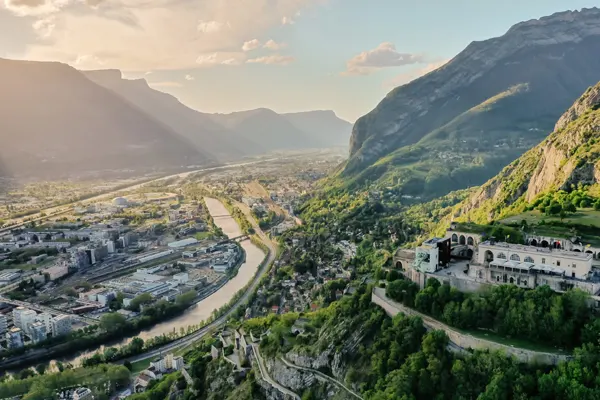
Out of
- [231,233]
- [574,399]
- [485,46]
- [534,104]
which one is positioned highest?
[485,46]

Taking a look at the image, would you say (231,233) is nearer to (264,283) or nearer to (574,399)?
(264,283)

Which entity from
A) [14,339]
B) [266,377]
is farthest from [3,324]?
[266,377]

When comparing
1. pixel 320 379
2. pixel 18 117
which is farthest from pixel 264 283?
pixel 18 117

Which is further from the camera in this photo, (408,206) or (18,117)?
(18,117)

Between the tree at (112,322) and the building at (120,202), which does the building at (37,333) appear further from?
the building at (120,202)

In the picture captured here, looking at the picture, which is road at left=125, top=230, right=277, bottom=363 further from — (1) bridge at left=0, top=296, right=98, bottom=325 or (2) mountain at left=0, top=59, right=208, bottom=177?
(2) mountain at left=0, top=59, right=208, bottom=177

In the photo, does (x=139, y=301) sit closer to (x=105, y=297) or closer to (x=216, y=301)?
(x=105, y=297)
